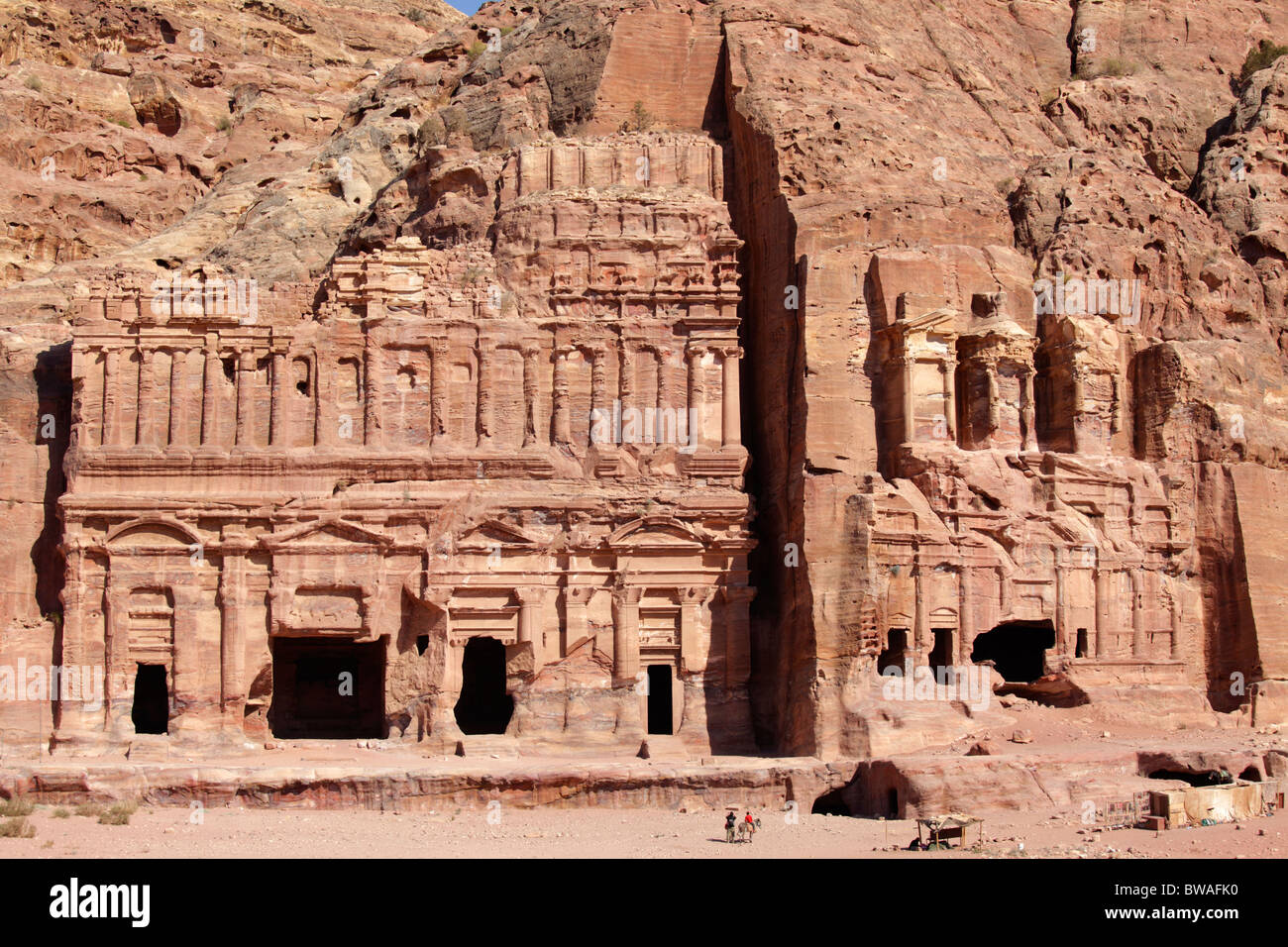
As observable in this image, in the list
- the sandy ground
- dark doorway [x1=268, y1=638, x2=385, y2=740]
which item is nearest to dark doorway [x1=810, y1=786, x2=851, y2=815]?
the sandy ground

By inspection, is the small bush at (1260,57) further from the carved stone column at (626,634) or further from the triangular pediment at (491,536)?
the triangular pediment at (491,536)

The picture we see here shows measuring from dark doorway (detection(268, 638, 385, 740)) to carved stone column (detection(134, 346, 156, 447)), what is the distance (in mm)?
5838

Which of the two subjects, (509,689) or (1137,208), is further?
(1137,208)

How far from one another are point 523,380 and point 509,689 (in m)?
7.35

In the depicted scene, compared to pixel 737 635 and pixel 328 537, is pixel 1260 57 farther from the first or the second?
pixel 328 537

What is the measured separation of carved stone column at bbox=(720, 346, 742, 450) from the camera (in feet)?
134

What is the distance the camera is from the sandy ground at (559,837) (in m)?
28.4

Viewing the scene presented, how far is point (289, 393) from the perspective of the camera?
40188 mm

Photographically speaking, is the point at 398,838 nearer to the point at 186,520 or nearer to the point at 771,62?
the point at 186,520

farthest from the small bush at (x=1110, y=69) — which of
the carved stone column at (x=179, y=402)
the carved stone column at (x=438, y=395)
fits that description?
the carved stone column at (x=179, y=402)

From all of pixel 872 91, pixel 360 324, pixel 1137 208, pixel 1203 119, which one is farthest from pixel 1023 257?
pixel 360 324

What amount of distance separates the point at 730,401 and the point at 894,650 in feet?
23.9

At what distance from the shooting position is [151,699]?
4184 cm

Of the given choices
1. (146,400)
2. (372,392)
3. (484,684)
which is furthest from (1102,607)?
(146,400)
